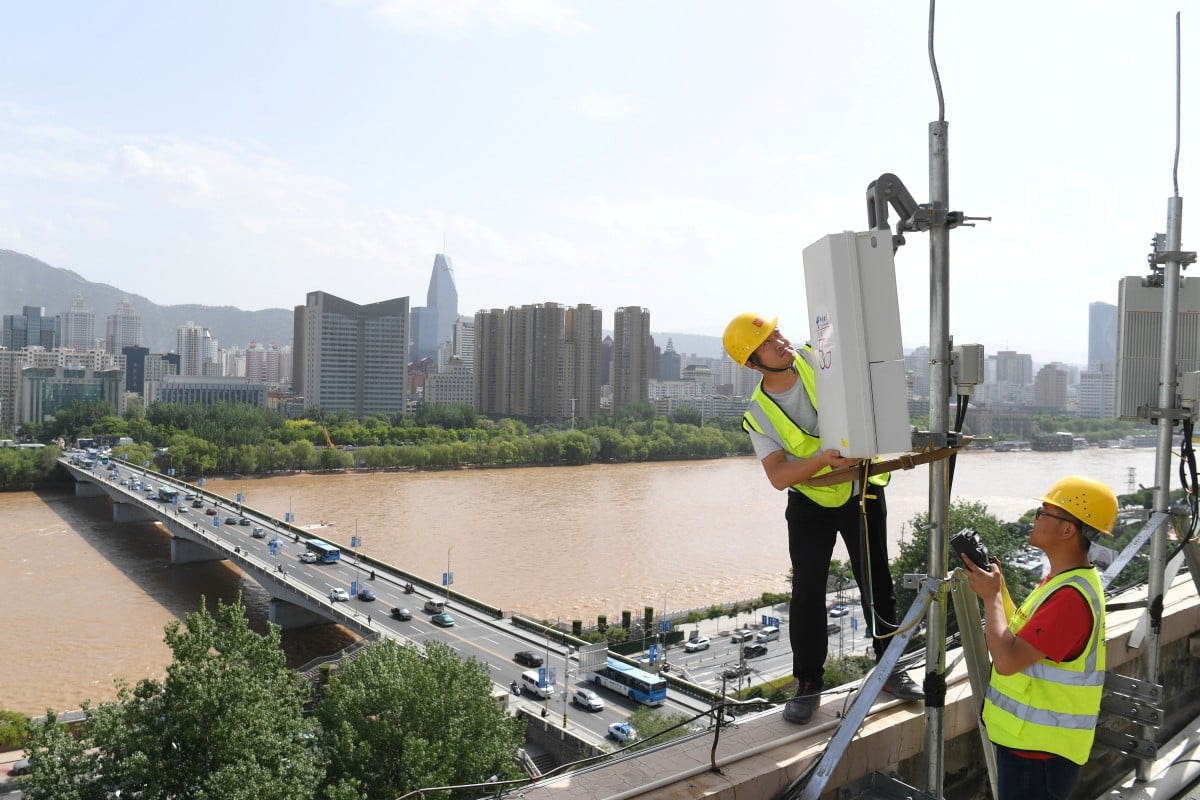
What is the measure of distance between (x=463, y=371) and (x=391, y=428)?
18.5 metres

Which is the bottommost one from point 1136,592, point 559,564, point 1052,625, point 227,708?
point 559,564

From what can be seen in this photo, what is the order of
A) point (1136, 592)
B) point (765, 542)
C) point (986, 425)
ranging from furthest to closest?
A: 1. point (986, 425)
2. point (765, 542)
3. point (1136, 592)

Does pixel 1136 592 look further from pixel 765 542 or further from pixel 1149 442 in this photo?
pixel 1149 442

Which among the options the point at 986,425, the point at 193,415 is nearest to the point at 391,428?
the point at 193,415

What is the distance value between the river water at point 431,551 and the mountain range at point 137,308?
144548mm

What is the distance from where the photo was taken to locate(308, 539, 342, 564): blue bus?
1549cm

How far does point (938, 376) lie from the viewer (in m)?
1.33

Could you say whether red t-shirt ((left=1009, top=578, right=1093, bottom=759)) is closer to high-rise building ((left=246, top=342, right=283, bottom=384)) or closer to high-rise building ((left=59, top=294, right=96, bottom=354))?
high-rise building ((left=246, top=342, right=283, bottom=384))

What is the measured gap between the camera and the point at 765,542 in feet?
59.7

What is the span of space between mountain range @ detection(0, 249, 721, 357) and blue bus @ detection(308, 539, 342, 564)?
506 ft

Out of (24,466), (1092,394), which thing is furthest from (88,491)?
(1092,394)

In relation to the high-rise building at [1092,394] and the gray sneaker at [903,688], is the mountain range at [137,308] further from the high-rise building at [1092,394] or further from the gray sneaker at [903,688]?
the gray sneaker at [903,688]

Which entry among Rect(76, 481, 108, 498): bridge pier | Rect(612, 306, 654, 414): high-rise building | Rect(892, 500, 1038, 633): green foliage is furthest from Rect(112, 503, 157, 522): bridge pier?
Rect(612, 306, 654, 414): high-rise building

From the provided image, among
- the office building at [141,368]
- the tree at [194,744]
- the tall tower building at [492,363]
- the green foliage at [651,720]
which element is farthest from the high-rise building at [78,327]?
the tree at [194,744]
